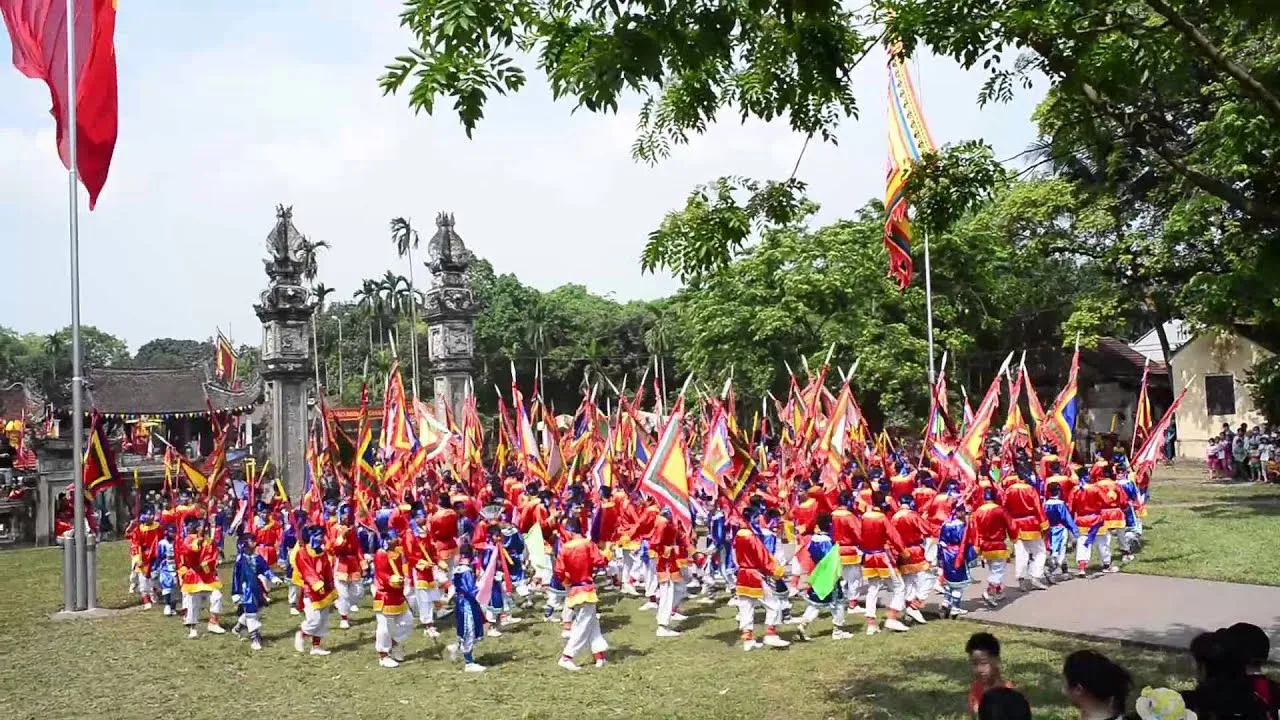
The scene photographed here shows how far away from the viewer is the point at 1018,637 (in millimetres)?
11766

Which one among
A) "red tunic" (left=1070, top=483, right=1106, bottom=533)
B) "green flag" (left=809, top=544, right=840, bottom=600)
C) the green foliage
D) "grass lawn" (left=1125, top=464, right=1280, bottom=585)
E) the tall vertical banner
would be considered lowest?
"grass lawn" (left=1125, top=464, right=1280, bottom=585)

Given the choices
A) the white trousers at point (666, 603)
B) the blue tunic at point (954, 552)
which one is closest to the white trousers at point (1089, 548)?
the blue tunic at point (954, 552)

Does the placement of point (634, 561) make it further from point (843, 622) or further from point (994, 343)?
point (994, 343)

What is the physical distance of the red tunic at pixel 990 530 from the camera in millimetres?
13398

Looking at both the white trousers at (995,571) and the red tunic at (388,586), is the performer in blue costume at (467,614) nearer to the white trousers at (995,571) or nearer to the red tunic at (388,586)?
the red tunic at (388,586)

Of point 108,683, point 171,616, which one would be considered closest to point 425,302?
point 171,616

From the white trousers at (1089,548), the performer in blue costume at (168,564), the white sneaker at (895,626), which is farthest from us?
the performer in blue costume at (168,564)

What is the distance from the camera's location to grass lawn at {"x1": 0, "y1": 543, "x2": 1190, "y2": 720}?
9695 millimetres

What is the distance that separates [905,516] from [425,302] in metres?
17.1

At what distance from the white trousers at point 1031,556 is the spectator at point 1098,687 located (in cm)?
1055

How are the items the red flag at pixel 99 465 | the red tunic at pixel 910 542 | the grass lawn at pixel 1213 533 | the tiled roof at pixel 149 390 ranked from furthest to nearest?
1. the tiled roof at pixel 149 390
2. the red flag at pixel 99 465
3. the grass lawn at pixel 1213 533
4. the red tunic at pixel 910 542

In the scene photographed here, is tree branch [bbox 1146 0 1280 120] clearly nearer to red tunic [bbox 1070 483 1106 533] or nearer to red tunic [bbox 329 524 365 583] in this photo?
red tunic [bbox 1070 483 1106 533]

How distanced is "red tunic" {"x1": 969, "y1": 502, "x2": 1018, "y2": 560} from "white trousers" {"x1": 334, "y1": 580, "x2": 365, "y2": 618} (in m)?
8.04

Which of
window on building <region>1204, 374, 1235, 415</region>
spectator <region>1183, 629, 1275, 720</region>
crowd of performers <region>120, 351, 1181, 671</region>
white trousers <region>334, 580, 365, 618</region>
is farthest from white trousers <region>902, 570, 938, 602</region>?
window on building <region>1204, 374, 1235, 415</region>
